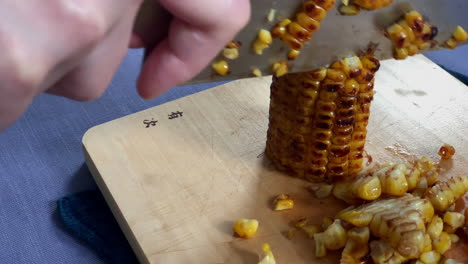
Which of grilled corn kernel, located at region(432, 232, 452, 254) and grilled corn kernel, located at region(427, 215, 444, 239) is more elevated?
grilled corn kernel, located at region(427, 215, 444, 239)

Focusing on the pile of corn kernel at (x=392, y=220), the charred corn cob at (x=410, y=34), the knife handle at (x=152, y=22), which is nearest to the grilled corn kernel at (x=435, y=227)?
the pile of corn kernel at (x=392, y=220)

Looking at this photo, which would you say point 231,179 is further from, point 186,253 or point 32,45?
point 32,45

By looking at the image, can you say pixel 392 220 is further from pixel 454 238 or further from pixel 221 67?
pixel 221 67

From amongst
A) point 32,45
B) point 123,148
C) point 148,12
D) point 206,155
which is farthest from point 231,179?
point 32,45

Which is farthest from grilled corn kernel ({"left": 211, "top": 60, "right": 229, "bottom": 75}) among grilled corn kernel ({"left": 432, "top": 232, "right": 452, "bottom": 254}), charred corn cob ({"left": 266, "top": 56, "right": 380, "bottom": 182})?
grilled corn kernel ({"left": 432, "top": 232, "right": 452, "bottom": 254})

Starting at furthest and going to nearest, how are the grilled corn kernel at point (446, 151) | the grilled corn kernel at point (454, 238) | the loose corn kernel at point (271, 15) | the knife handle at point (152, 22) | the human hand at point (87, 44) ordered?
the grilled corn kernel at point (446, 151), the grilled corn kernel at point (454, 238), the loose corn kernel at point (271, 15), the knife handle at point (152, 22), the human hand at point (87, 44)

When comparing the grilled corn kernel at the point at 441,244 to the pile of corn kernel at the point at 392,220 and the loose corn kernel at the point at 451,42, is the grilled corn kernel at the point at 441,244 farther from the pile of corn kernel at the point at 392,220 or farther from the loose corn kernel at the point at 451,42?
the loose corn kernel at the point at 451,42

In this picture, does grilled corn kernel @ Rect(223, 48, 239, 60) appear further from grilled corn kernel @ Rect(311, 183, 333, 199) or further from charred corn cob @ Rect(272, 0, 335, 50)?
grilled corn kernel @ Rect(311, 183, 333, 199)
